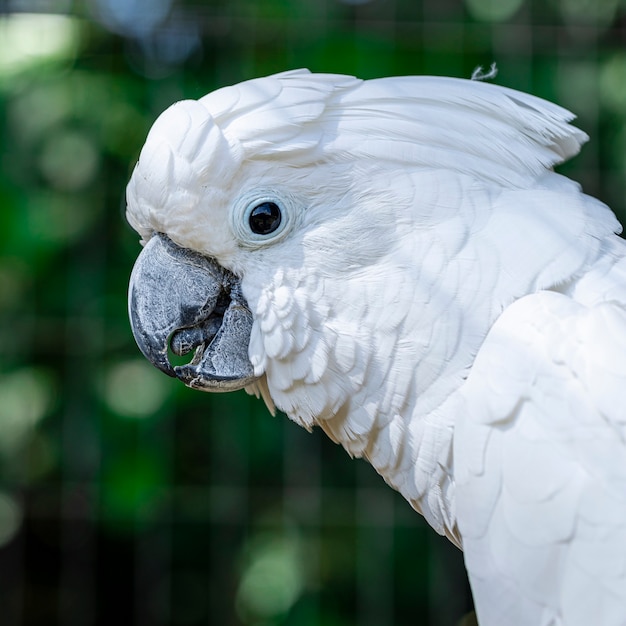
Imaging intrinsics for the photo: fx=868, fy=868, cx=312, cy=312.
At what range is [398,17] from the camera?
2775 mm

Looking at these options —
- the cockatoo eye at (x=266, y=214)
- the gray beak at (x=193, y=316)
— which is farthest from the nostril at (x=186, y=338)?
the cockatoo eye at (x=266, y=214)

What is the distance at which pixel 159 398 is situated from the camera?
2.69 meters

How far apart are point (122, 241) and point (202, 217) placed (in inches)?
59.3

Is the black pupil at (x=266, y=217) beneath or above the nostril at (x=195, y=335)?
above

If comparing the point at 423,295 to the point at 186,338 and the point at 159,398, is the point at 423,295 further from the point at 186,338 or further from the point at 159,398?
the point at 159,398

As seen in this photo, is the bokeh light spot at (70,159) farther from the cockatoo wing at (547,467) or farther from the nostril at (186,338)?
the cockatoo wing at (547,467)

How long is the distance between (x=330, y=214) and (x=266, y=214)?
0.10 meters

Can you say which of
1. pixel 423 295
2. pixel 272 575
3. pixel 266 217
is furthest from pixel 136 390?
pixel 423 295

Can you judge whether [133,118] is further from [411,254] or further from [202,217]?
[411,254]

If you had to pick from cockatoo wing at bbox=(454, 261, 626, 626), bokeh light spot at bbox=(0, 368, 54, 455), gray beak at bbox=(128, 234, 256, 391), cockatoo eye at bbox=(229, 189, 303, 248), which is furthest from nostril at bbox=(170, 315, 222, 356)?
bokeh light spot at bbox=(0, 368, 54, 455)

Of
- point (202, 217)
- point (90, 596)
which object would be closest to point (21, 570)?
point (90, 596)

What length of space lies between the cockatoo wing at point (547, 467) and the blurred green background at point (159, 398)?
1.60m

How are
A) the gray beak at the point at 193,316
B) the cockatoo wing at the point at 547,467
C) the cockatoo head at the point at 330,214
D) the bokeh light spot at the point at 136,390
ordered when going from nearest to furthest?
the cockatoo wing at the point at 547,467 → the cockatoo head at the point at 330,214 → the gray beak at the point at 193,316 → the bokeh light spot at the point at 136,390

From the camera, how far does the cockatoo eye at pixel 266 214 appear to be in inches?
50.8
